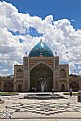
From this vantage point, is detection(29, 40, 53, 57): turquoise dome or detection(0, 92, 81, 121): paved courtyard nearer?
detection(0, 92, 81, 121): paved courtyard

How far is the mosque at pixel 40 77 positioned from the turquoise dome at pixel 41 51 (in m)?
1.32

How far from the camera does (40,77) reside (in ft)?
159

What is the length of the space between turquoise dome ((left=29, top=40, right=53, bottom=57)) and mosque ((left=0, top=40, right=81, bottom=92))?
1.32 m

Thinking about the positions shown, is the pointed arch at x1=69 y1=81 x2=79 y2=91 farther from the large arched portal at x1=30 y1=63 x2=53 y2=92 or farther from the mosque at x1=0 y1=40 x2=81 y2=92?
the large arched portal at x1=30 y1=63 x2=53 y2=92

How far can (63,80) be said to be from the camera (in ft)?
154

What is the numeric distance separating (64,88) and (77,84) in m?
2.90

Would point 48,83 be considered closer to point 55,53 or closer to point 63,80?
point 63,80

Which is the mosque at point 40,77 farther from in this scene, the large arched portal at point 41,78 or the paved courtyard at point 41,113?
the paved courtyard at point 41,113

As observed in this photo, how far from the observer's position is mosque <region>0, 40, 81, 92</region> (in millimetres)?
46875

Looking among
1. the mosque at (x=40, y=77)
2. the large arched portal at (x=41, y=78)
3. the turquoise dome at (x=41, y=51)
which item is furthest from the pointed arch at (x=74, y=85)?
the turquoise dome at (x=41, y=51)

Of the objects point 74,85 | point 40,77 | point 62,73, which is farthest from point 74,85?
point 40,77

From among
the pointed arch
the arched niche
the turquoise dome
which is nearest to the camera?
the arched niche

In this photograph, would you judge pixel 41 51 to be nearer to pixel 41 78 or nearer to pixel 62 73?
pixel 41 78

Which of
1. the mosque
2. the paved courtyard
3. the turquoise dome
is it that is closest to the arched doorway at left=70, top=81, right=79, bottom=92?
the mosque
